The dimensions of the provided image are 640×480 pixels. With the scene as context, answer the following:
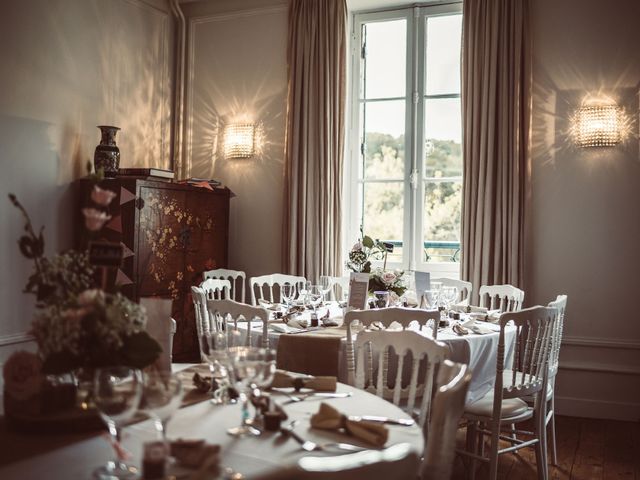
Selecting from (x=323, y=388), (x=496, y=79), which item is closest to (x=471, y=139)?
(x=496, y=79)

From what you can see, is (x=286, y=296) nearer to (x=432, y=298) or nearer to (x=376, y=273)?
(x=376, y=273)

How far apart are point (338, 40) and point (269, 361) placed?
162 inches

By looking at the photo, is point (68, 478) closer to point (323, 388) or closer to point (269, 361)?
point (269, 361)

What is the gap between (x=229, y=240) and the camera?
568 centimetres

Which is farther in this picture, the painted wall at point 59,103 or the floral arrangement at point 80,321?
the painted wall at point 59,103

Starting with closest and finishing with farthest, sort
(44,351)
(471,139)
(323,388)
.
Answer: (44,351), (323,388), (471,139)

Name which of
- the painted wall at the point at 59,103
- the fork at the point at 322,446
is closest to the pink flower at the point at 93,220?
the fork at the point at 322,446

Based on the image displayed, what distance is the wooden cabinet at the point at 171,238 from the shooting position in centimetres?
450

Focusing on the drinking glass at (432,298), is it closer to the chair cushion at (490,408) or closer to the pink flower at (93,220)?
the chair cushion at (490,408)

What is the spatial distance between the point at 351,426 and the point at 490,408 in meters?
1.70

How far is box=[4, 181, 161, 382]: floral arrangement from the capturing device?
1439 mm

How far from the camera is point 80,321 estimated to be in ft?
4.72

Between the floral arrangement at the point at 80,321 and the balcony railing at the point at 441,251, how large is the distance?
3860 millimetres

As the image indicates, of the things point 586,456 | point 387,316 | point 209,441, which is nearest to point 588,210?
point 586,456
